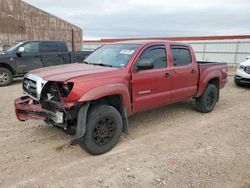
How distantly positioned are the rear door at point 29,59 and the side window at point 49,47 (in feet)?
0.84

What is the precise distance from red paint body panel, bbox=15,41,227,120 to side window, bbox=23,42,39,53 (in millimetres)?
6295

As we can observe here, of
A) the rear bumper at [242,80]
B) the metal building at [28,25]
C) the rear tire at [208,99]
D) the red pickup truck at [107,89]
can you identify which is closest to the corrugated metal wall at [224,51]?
the rear bumper at [242,80]

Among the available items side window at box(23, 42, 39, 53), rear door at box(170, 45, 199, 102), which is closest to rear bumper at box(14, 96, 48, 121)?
rear door at box(170, 45, 199, 102)

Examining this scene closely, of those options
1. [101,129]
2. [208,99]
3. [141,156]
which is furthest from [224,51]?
[101,129]

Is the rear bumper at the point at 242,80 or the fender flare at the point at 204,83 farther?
the rear bumper at the point at 242,80

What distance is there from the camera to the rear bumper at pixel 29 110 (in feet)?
12.7

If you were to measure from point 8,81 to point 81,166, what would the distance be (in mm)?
7422

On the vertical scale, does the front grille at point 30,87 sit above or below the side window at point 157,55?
below

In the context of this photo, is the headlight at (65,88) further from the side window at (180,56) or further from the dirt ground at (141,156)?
the side window at (180,56)

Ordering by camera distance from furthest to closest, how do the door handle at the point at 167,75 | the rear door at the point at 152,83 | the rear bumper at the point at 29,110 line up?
the door handle at the point at 167,75, the rear door at the point at 152,83, the rear bumper at the point at 29,110

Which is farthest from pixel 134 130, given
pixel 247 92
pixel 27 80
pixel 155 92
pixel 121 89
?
pixel 247 92

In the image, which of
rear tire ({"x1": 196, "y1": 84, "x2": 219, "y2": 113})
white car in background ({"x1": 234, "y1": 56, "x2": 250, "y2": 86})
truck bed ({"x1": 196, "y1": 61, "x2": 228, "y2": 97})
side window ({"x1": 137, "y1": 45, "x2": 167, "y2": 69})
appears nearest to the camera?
side window ({"x1": 137, "y1": 45, "x2": 167, "y2": 69})

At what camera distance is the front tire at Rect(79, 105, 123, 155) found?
3.71 metres

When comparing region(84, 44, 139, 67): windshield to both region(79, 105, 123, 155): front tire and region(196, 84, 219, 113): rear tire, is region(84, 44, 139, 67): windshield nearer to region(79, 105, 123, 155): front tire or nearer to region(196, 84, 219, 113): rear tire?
region(79, 105, 123, 155): front tire
